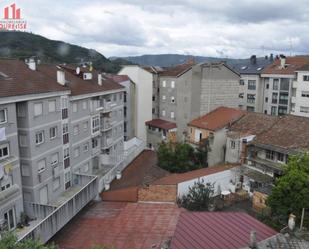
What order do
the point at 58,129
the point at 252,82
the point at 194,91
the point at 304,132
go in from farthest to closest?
the point at 252,82 → the point at 194,91 → the point at 304,132 → the point at 58,129

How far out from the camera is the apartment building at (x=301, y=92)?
51188mm

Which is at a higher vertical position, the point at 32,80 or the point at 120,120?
the point at 32,80

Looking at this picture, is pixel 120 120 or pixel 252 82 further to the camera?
pixel 252 82

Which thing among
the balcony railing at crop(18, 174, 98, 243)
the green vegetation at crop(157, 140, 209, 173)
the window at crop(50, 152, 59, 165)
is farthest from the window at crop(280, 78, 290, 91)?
the window at crop(50, 152, 59, 165)

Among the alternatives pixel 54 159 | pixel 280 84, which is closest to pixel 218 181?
pixel 54 159

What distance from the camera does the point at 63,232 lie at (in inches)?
966

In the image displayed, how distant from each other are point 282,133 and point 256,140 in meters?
2.60

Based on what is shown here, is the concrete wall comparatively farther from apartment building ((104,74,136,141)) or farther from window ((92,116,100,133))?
apartment building ((104,74,136,141))

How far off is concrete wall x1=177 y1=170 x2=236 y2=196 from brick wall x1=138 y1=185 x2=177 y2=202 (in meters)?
0.61

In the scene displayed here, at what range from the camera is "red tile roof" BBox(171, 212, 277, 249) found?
13.8m

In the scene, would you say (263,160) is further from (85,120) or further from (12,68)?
(12,68)

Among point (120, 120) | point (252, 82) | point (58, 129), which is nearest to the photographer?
point (58, 129)

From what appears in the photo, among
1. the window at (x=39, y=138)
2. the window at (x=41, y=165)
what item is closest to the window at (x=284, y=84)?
the window at (x=39, y=138)

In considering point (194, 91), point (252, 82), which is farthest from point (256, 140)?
point (252, 82)
